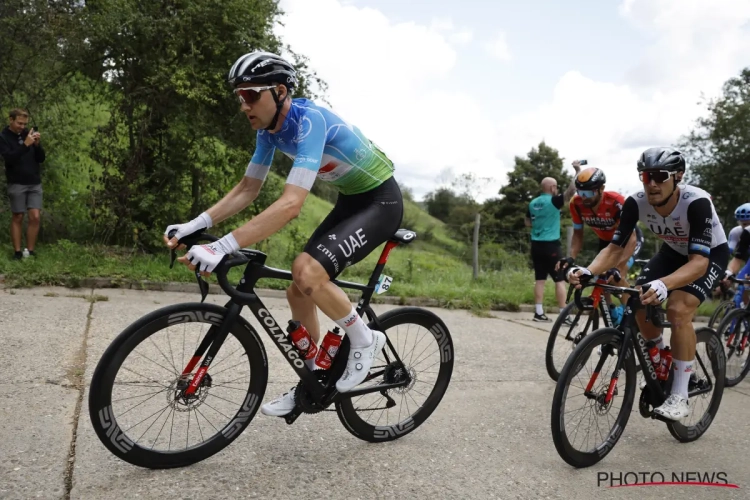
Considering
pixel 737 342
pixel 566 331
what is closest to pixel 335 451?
pixel 566 331

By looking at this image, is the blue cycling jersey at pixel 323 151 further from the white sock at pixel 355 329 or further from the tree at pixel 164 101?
the tree at pixel 164 101

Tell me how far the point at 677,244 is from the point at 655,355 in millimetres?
832

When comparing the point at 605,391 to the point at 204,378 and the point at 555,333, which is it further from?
the point at 204,378

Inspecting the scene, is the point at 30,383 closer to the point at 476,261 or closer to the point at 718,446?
the point at 718,446

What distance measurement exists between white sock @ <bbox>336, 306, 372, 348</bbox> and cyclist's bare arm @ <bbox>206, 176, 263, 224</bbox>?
32.9 inches

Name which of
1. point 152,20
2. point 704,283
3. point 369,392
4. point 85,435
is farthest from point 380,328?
point 152,20

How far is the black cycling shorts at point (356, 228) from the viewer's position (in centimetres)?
317

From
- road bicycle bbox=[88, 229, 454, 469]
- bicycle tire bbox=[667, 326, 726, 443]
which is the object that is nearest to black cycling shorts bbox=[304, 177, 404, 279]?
road bicycle bbox=[88, 229, 454, 469]

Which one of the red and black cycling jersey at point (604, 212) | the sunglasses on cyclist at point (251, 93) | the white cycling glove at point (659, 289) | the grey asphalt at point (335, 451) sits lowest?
the grey asphalt at point (335, 451)

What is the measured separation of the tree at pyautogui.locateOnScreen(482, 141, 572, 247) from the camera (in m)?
45.5

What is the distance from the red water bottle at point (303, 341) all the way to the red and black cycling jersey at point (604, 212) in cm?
414

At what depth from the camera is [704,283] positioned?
4121mm

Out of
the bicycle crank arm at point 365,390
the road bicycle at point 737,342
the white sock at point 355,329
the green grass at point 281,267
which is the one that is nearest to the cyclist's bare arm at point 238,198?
the white sock at point 355,329

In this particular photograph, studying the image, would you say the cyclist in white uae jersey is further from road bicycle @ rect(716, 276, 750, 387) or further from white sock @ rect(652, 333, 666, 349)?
road bicycle @ rect(716, 276, 750, 387)
